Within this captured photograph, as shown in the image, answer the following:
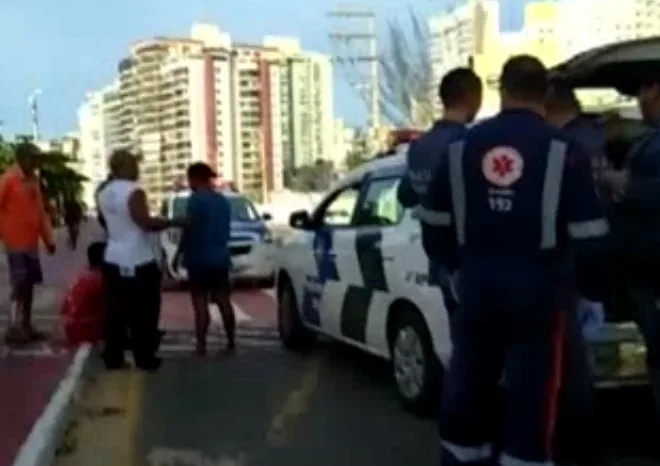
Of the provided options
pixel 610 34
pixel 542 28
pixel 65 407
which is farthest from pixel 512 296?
pixel 542 28

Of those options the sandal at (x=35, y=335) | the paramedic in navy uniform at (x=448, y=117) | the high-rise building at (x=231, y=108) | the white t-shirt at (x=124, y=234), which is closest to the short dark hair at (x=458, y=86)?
the paramedic in navy uniform at (x=448, y=117)

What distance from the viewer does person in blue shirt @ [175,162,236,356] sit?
40.5 feet

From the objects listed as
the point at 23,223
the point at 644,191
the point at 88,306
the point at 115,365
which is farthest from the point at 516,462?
the point at 23,223

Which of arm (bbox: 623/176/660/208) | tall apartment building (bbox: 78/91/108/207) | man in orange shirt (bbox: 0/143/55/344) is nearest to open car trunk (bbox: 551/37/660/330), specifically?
arm (bbox: 623/176/660/208)

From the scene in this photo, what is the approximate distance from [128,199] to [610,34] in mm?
39963

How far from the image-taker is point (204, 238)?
40.5 feet

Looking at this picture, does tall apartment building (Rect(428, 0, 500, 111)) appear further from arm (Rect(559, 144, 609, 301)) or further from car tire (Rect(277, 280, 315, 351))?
arm (Rect(559, 144, 609, 301))

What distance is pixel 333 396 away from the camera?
1068 centimetres

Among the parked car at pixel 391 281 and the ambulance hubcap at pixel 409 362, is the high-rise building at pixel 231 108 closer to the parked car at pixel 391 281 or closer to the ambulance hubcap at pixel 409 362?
the parked car at pixel 391 281

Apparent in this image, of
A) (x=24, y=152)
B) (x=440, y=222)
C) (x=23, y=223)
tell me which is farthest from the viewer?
(x=24, y=152)

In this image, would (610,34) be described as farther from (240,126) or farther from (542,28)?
(240,126)

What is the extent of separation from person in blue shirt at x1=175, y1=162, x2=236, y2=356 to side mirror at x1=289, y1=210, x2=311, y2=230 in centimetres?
57

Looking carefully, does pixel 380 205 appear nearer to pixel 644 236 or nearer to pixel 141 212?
pixel 141 212

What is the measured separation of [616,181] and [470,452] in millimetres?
2112
